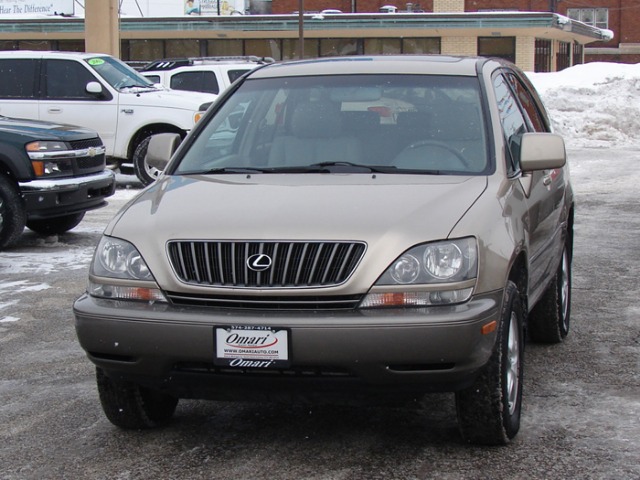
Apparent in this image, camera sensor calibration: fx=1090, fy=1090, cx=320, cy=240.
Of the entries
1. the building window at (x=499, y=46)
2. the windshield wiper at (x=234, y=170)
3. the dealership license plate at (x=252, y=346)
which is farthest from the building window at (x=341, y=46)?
the dealership license plate at (x=252, y=346)

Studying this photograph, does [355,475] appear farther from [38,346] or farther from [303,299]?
[38,346]

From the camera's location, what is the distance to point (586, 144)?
2439 centimetres

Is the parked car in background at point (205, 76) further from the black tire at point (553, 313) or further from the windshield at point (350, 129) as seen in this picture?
the windshield at point (350, 129)

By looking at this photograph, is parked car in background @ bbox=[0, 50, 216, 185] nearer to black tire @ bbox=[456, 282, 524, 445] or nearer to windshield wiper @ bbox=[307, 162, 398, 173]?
windshield wiper @ bbox=[307, 162, 398, 173]

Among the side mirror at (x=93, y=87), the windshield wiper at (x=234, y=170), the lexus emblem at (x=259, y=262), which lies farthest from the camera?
the side mirror at (x=93, y=87)

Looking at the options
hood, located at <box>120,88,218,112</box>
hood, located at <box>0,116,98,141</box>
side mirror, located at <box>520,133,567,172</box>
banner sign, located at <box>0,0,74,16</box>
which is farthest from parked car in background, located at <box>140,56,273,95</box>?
banner sign, located at <box>0,0,74,16</box>

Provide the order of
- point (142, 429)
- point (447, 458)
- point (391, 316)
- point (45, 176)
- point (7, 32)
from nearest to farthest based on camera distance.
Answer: point (391, 316), point (447, 458), point (142, 429), point (45, 176), point (7, 32)

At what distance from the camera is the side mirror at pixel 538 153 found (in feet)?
16.6

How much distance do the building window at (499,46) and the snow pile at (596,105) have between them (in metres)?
13.5

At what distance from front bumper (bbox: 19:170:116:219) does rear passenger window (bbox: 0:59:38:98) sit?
17.6 feet

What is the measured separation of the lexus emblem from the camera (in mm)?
4199

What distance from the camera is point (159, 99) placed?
623 inches

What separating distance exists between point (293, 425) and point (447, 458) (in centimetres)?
82

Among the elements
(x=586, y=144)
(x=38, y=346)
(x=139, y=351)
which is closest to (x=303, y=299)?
(x=139, y=351)
